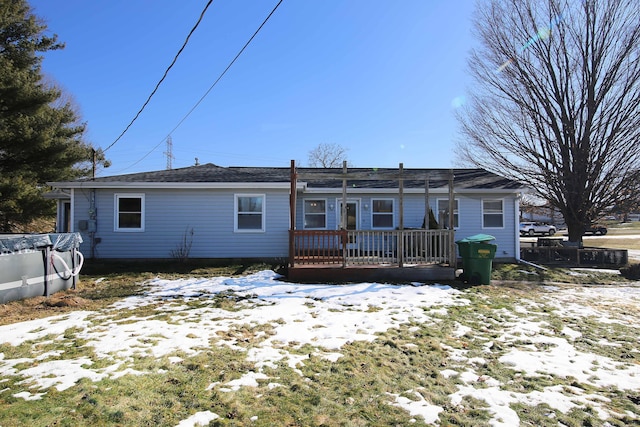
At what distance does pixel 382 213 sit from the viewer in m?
13.0

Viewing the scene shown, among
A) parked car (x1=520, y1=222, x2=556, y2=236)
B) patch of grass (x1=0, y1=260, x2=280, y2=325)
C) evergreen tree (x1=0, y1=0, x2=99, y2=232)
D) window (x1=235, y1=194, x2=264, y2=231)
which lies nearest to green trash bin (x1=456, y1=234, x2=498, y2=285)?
patch of grass (x1=0, y1=260, x2=280, y2=325)

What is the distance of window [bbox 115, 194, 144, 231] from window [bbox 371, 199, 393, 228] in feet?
26.9

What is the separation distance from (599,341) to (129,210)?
40.8 ft

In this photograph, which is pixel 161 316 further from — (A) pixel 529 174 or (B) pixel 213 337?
(A) pixel 529 174

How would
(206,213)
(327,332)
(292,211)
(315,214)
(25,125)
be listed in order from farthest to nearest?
(25,125), (315,214), (206,213), (292,211), (327,332)

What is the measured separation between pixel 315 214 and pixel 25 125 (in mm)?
14188

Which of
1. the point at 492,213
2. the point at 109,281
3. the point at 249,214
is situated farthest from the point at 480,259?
the point at 109,281

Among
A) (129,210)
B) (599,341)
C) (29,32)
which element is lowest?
(599,341)

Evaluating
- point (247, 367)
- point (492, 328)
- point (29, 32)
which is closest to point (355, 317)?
point (492, 328)

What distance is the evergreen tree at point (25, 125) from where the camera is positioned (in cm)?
1545

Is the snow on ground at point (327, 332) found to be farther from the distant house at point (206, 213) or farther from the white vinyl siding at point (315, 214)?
the white vinyl siding at point (315, 214)

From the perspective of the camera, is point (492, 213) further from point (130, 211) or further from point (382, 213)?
point (130, 211)

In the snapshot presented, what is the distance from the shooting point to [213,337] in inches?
174

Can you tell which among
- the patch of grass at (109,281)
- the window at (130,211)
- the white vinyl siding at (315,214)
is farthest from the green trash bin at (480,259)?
the window at (130,211)
